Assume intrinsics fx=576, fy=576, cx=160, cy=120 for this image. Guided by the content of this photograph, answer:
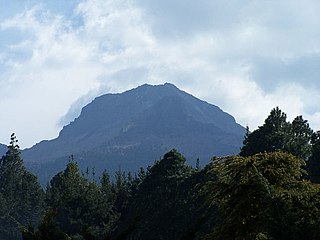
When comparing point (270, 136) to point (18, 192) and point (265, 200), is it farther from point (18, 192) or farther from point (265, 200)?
point (18, 192)

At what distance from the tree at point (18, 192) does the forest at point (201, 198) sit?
20cm

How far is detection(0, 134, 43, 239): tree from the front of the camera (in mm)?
111425

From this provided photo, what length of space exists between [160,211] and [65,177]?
45.4m

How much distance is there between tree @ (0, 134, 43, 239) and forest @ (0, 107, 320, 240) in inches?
7.8

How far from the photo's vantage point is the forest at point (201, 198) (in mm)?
13430

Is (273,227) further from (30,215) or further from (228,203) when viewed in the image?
(30,215)

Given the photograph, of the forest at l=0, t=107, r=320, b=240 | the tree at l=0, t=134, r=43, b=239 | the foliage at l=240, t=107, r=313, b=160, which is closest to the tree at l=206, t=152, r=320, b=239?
the forest at l=0, t=107, r=320, b=240

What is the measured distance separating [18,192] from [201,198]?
7826cm

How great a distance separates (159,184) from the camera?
168ft

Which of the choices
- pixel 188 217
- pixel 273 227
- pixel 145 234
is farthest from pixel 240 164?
pixel 145 234

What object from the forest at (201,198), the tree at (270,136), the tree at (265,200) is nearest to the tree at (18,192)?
the forest at (201,198)

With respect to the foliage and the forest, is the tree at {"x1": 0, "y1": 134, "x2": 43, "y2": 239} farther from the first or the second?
the foliage

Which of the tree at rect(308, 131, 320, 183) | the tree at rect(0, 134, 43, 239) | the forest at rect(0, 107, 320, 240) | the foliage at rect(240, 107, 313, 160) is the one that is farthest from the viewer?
the tree at rect(0, 134, 43, 239)

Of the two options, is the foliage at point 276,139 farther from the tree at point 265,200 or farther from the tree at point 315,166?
the tree at point 265,200
